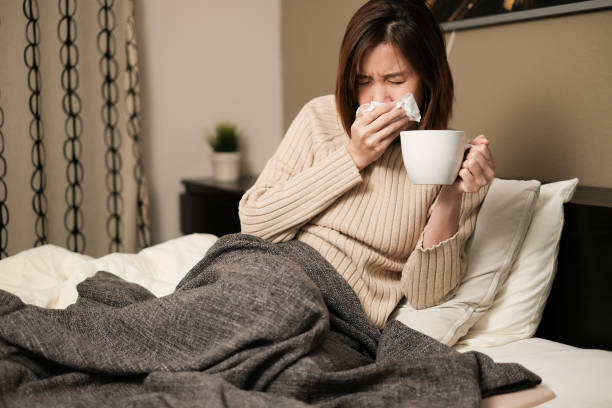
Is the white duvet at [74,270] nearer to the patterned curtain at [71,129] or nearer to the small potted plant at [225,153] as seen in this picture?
the patterned curtain at [71,129]

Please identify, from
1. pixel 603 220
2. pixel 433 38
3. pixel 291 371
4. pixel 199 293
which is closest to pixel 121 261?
pixel 199 293

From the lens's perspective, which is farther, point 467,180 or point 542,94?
point 542,94

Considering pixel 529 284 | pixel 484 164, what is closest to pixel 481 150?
pixel 484 164

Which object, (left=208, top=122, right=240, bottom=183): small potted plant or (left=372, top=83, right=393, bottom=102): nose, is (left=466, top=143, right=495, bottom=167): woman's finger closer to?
(left=372, top=83, right=393, bottom=102): nose

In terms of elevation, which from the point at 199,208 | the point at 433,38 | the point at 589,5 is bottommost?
the point at 199,208

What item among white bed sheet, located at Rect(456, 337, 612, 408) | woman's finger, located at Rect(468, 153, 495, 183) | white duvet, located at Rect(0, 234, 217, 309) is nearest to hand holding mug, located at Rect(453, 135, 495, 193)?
woman's finger, located at Rect(468, 153, 495, 183)

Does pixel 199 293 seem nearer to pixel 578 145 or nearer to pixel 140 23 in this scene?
pixel 578 145

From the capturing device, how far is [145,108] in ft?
8.50

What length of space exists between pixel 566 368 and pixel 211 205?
5.30 ft

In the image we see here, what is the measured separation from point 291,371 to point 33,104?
1832 millimetres

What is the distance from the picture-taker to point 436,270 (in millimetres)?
1153

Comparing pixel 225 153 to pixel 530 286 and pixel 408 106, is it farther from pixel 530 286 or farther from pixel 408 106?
pixel 530 286

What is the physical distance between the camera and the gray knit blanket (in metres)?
0.81

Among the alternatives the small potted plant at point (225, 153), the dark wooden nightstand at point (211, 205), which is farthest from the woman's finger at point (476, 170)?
the small potted plant at point (225, 153)
